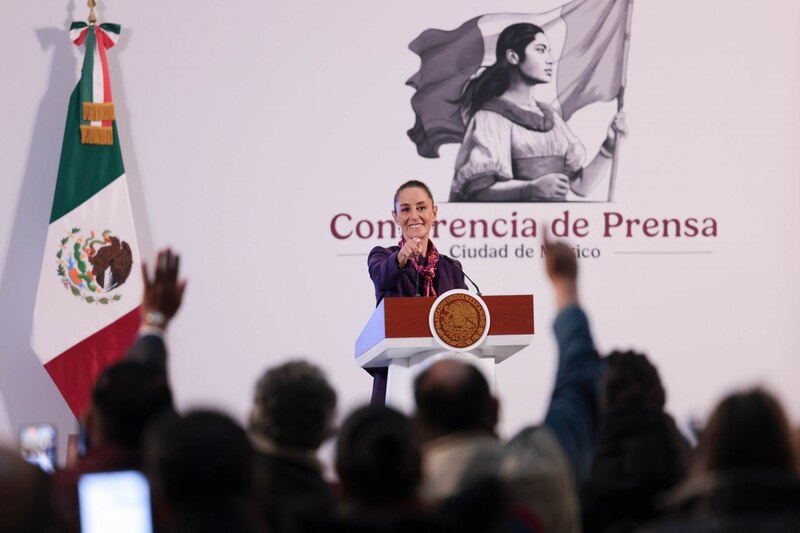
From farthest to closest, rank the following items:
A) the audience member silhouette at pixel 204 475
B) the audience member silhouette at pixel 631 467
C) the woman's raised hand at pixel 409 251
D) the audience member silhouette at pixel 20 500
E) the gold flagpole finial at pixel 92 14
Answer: the gold flagpole finial at pixel 92 14, the woman's raised hand at pixel 409 251, the audience member silhouette at pixel 631 467, the audience member silhouette at pixel 204 475, the audience member silhouette at pixel 20 500

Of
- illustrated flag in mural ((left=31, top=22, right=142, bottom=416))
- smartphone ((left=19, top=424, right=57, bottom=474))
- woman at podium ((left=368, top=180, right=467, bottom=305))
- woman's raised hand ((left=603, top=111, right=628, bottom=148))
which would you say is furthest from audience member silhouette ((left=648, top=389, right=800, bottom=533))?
woman's raised hand ((left=603, top=111, right=628, bottom=148))

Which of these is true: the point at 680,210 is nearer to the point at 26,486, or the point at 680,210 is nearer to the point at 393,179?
the point at 393,179

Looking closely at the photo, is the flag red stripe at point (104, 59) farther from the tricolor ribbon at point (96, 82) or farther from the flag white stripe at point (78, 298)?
the flag white stripe at point (78, 298)

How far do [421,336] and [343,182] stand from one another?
3.12 meters

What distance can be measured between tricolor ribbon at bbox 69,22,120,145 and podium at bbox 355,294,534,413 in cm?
314

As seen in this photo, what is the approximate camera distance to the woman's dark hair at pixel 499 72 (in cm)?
754

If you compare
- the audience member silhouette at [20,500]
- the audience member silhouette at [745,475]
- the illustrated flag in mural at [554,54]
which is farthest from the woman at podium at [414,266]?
the audience member silhouette at [20,500]

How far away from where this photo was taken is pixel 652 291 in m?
7.54

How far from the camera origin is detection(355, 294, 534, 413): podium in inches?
175

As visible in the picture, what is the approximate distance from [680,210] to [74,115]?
13.2ft

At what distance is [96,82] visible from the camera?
7.02 metres

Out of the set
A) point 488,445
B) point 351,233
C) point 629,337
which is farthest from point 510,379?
point 488,445

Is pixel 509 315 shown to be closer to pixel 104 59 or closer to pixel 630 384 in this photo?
pixel 630 384

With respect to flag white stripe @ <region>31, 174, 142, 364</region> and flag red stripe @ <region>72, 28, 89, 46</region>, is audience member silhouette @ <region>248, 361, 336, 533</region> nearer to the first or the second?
flag white stripe @ <region>31, 174, 142, 364</region>
